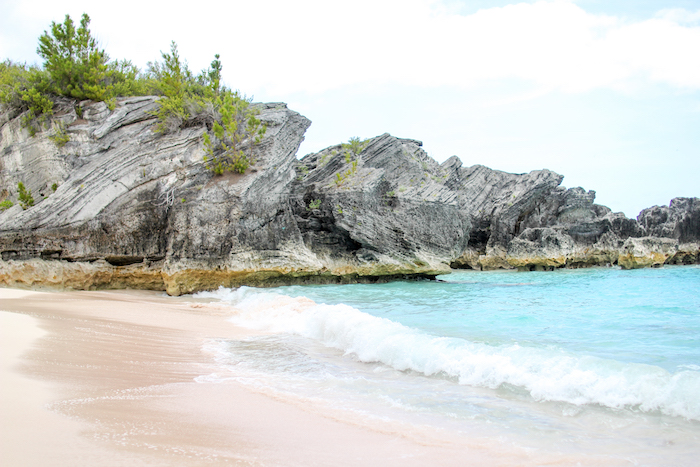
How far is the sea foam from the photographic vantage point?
143 inches

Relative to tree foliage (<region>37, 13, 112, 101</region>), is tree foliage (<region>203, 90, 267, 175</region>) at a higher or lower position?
lower

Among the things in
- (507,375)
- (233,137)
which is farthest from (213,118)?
(507,375)

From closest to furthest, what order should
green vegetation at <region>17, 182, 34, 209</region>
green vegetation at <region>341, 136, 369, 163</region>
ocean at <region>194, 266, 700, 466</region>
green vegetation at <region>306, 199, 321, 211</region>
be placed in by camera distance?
ocean at <region>194, 266, 700, 466</region> < green vegetation at <region>17, 182, 34, 209</region> < green vegetation at <region>306, 199, 321, 211</region> < green vegetation at <region>341, 136, 369, 163</region>

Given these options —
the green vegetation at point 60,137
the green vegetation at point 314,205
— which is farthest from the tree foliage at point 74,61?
the green vegetation at point 314,205

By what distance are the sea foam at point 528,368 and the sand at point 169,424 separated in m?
1.45

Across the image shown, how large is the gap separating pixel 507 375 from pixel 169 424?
321 cm

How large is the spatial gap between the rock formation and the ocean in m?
8.00

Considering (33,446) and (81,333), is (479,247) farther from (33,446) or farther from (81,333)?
(33,446)

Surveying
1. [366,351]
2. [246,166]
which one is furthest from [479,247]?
[366,351]

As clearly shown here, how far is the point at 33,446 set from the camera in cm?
206

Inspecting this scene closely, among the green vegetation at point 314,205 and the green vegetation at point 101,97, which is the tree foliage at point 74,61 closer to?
the green vegetation at point 101,97

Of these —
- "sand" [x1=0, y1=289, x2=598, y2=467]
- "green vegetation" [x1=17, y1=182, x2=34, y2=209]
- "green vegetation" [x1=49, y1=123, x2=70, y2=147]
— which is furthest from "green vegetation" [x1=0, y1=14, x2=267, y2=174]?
"sand" [x1=0, y1=289, x2=598, y2=467]

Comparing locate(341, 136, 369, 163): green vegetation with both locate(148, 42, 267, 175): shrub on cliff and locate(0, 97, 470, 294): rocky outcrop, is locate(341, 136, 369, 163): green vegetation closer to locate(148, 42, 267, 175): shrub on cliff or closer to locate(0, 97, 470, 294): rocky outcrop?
locate(0, 97, 470, 294): rocky outcrop

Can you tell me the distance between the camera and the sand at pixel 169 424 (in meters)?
2.19
